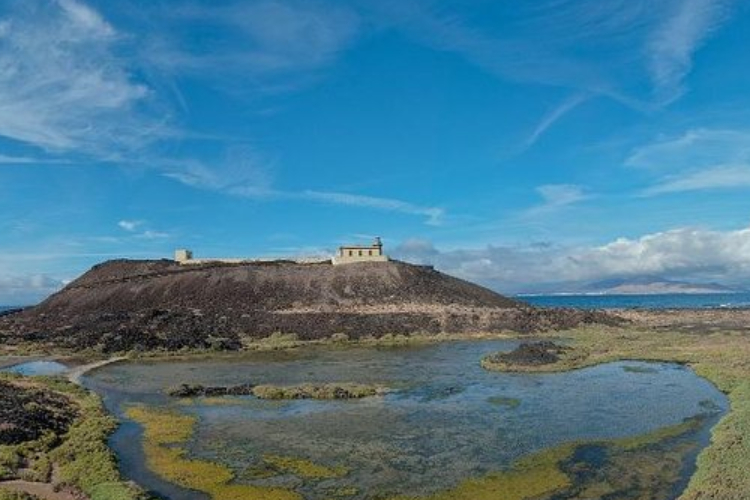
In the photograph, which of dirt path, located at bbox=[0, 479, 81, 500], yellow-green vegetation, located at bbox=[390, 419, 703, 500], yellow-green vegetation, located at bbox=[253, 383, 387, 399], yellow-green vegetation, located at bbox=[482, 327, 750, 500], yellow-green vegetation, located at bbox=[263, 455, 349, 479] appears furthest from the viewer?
yellow-green vegetation, located at bbox=[253, 383, 387, 399]

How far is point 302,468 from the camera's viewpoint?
98.8 feet

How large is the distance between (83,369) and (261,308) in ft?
138

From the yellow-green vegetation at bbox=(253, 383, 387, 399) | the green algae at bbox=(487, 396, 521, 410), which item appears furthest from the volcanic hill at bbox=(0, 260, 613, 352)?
the green algae at bbox=(487, 396, 521, 410)

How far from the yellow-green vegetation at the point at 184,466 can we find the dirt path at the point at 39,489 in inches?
166

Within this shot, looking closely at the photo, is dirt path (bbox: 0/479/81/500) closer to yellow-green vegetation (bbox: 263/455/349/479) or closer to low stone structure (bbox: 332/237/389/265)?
yellow-green vegetation (bbox: 263/455/349/479)

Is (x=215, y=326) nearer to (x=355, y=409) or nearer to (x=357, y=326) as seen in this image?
(x=357, y=326)

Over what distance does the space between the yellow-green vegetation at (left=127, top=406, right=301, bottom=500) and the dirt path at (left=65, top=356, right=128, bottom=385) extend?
21290mm

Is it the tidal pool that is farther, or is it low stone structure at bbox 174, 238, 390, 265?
low stone structure at bbox 174, 238, 390, 265

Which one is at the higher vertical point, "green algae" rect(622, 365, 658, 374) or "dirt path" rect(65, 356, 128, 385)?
"dirt path" rect(65, 356, 128, 385)

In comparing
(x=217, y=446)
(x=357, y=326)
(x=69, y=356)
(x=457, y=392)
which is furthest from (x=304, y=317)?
(x=217, y=446)

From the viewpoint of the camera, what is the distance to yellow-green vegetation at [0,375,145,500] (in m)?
26.8

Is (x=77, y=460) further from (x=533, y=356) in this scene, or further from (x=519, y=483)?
(x=533, y=356)

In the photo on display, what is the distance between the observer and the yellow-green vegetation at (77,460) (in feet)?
87.9

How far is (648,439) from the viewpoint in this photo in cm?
3281
